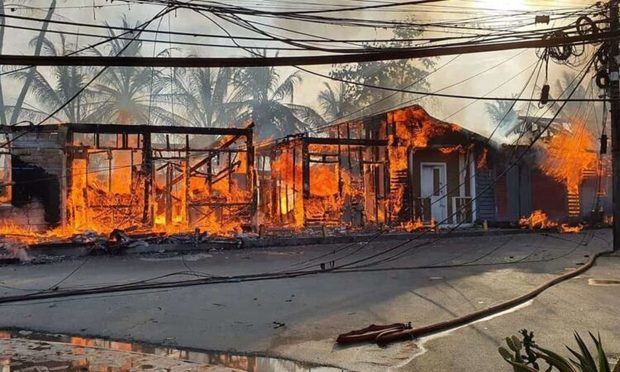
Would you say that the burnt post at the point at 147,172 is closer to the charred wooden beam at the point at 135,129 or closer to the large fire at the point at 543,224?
the charred wooden beam at the point at 135,129

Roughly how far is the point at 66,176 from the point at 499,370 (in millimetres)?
14663

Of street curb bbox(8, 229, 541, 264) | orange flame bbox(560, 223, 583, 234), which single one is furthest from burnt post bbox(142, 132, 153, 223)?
orange flame bbox(560, 223, 583, 234)

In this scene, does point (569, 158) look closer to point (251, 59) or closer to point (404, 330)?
point (404, 330)

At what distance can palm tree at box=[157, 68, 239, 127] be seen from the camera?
99.8ft

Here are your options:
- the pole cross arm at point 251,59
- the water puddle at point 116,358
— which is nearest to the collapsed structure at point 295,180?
the pole cross arm at point 251,59

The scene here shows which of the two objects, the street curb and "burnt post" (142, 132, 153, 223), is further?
"burnt post" (142, 132, 153, 223)

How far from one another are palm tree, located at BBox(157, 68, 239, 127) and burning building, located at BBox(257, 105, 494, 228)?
10177 millimetres

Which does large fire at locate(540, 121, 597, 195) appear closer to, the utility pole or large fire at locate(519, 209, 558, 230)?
large fire at locate(519, 209, 558, 230)

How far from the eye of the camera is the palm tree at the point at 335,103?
31.1 metres

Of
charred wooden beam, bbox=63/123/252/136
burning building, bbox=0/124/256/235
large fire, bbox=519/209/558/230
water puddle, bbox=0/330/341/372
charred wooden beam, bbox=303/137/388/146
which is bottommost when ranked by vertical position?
water puddle, bbox=0/330/341/372

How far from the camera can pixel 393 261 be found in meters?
12.6

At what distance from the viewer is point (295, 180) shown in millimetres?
21016

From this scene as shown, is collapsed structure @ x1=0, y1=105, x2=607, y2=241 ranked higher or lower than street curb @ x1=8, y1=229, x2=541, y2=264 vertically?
higher

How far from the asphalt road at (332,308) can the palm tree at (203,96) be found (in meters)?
19.3
